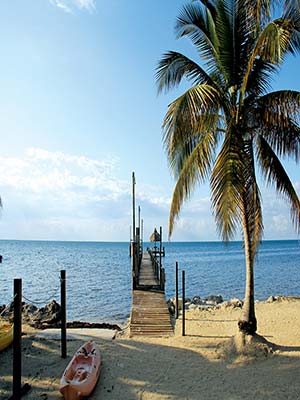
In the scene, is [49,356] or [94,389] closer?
[94,389]

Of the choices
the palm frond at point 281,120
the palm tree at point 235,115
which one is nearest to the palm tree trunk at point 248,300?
the palm tree at point 235,115

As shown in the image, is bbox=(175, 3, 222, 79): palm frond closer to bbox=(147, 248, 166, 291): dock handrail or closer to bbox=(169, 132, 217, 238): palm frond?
bbox=(169, 132, 217, 238): palm frond

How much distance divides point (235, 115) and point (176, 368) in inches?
230

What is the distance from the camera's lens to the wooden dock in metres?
9.87

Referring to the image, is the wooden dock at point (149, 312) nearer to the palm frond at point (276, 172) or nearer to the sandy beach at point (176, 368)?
the sandy beach at point (176, 368)

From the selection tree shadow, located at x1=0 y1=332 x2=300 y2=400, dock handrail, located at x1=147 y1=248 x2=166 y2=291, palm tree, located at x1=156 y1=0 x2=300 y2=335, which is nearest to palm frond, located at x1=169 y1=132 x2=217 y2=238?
palm tree, located at x1=156 y1=0 x2=300 y2=335

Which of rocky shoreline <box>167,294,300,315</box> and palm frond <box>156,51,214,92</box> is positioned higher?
palm frond <box>156,51,214,92</box>

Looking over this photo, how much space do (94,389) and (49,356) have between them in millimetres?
2217

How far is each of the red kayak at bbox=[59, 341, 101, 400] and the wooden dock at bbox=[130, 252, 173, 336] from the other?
275cm

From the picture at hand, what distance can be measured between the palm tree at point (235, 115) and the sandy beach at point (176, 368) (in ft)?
3.29

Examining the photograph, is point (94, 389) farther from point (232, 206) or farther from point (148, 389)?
A: point (232, 206)

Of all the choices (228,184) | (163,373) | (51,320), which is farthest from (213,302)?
(228,184)

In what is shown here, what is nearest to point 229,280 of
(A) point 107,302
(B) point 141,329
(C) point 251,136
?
(A) point 107,302

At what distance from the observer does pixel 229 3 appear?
7805 millimetres
